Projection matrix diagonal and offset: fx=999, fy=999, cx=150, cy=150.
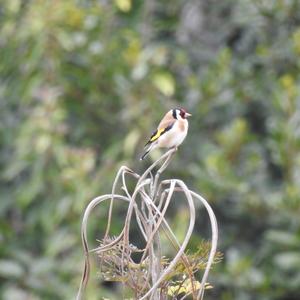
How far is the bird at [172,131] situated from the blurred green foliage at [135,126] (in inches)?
102

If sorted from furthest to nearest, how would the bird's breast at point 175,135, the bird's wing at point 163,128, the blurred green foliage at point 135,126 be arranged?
the blurred green foliage at point 135,126
the bird's wing at point 163,128
the bird's breast at point 175,135

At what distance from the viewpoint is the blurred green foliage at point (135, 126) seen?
5.87 meters

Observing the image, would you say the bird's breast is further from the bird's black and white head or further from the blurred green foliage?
the blurred green foliage

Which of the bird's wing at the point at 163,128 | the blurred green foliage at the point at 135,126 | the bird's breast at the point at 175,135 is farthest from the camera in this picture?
the blurred green foliage at the point at 135,126

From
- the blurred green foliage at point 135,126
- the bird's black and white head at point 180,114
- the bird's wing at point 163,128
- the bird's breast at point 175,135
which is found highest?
the blurred green foliage at point 135,126

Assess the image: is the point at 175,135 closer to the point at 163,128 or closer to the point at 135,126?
the point at 163,128

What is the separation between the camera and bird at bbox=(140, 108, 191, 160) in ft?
9.62

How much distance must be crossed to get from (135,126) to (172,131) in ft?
10.5

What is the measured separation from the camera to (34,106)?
21.4 ft

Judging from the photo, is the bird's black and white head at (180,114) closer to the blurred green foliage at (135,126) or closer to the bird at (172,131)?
the bird at (172,131)

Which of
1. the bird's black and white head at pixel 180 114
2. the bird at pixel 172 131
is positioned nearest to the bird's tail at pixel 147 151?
the bird at pixel 172 131

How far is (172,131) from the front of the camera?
2.98m

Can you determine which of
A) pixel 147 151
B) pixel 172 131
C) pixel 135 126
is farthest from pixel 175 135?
pixel 135 126

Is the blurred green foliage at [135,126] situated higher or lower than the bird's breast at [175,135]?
higher
